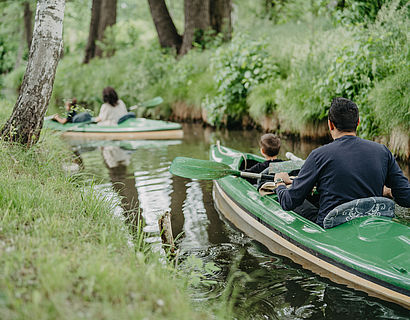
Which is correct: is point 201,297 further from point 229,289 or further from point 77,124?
point 77,124

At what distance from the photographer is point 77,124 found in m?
10.1

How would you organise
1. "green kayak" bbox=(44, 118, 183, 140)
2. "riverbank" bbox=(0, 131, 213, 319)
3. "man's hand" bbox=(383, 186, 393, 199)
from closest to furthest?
"riverbank" bbox=(0, 131, 213, 319), "man's hand" bbox=(383, 186, 393, 199), "green kayak" bbox=(44, 118, 183, 140)

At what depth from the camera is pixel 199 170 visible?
4621 mm

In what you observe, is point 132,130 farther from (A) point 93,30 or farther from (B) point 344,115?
(A) point 93,30

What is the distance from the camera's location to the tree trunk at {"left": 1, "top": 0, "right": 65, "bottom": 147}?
199 inches

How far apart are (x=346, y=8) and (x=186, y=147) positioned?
3969 millimetres

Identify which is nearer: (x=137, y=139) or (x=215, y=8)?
(x=137, y=139)

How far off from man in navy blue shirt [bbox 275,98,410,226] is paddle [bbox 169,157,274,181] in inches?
42.1

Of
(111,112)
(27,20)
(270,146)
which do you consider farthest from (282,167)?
(27,20)

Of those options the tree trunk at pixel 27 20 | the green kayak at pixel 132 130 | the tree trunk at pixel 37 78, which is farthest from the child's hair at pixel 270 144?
the tree trunk at pixel 27 20

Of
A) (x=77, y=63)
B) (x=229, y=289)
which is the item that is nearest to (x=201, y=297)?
(x=229, y=289)

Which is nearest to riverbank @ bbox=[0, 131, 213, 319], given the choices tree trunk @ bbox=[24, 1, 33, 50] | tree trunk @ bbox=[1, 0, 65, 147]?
tree trunk @ bbox=[1, 0, 65, 147]

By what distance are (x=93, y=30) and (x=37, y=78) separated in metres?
15.4

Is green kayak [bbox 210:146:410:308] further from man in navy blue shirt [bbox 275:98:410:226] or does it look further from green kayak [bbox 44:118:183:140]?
green kayak [bbox 44:118:183:140]
